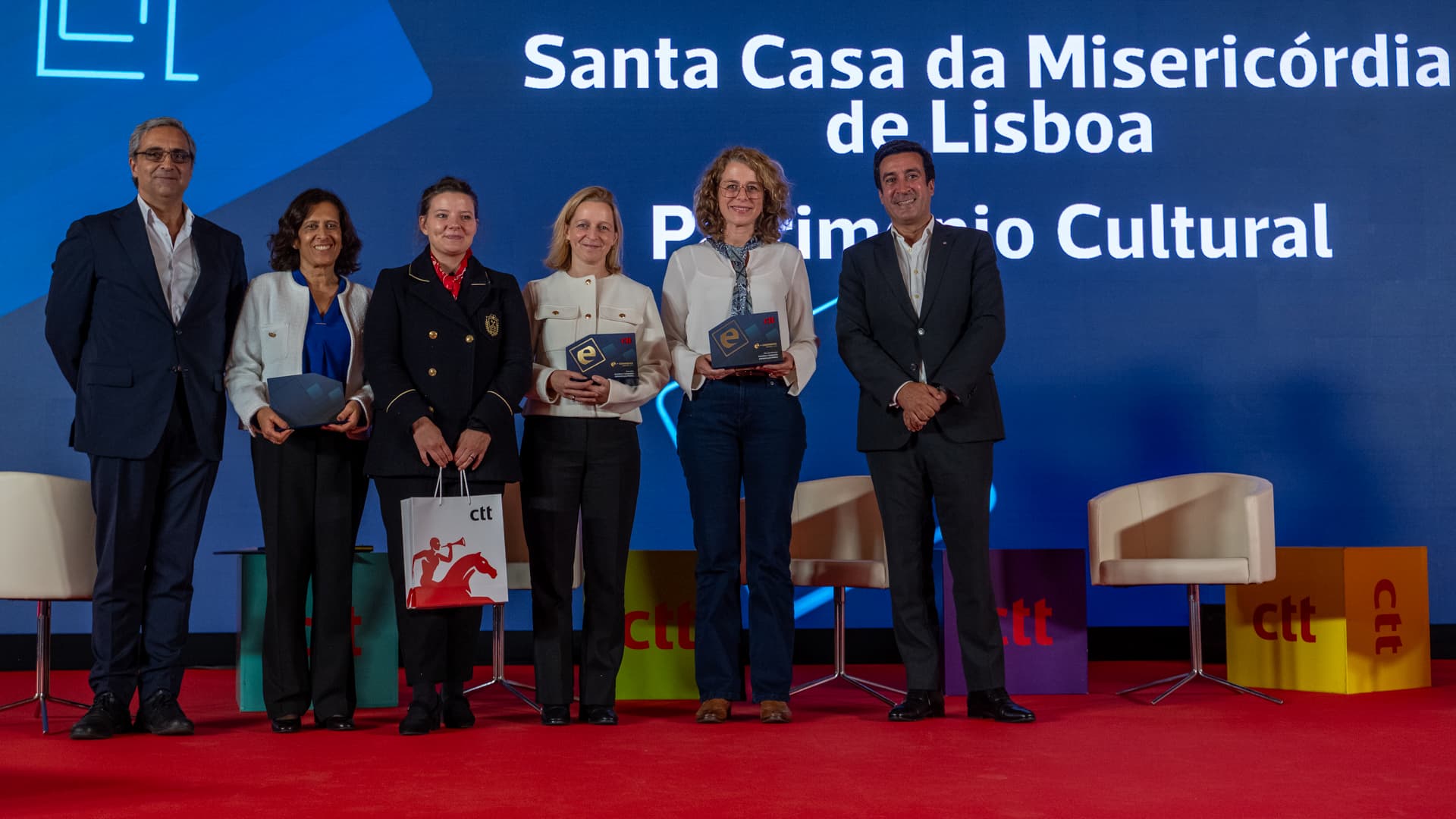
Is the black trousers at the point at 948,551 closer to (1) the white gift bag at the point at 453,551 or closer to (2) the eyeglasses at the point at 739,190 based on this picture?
(2) the eyeglasses at the point at 739,190

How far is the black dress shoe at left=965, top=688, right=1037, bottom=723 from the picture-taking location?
11.9 feet

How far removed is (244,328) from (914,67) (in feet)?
10.8

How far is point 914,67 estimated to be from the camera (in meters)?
5.70

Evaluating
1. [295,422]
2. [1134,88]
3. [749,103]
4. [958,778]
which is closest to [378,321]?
[295,422]

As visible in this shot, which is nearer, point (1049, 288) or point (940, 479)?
point (940, 479)

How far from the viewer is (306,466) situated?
11.6ft

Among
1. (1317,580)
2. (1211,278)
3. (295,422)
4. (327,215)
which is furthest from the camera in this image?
(1211,278)

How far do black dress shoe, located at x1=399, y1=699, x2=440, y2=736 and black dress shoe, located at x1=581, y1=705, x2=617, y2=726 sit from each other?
436 millimetres

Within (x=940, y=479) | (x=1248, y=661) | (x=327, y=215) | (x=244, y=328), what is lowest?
(x=1248, y=661)

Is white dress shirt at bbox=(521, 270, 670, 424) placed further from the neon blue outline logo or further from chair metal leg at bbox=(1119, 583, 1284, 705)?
the neon blue outline logo

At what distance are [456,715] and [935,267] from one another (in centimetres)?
189

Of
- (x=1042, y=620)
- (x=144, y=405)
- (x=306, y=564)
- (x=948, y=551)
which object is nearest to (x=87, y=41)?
(x=144, y=405)

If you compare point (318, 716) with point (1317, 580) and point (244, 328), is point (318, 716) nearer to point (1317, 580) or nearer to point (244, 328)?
point (244, 328)

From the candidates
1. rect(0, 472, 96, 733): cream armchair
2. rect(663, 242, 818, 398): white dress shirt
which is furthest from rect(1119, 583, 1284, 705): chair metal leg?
rect(0, 472, 96, 733): cream armchair
